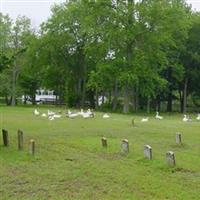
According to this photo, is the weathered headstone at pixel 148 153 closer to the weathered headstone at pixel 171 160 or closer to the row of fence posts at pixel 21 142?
the weathered headstone at pixel 171 160

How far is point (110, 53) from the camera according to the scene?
56.0 m

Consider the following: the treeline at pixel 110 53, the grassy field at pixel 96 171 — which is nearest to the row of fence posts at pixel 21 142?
the grassy field at pixel 96 171

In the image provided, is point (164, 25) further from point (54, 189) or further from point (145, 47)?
point (54, 189)

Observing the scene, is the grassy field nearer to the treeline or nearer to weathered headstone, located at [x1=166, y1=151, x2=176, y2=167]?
weathered headstone, located at [x1=166, y1=151, x2=176, y2=167]

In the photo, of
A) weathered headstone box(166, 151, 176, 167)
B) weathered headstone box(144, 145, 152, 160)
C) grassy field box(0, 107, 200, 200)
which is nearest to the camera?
grassy field box(0, 107, 200, 200)

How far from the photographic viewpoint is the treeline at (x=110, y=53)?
5259cm

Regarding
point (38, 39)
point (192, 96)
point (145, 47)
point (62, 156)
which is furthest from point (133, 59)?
point (62, 156)

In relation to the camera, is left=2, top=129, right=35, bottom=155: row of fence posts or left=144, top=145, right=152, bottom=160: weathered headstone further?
left=2, top=129, right=35, bottom=155: row of fence posts

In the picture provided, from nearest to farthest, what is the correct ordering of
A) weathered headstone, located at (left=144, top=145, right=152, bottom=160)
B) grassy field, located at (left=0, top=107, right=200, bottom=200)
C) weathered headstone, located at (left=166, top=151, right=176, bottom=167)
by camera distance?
grassy field, located at (left=0, top=107, right=200, bottom=200)
weathered headstone, located at (left=166, top=151, right=176, bottom=167)
weathered headstone, located at (left=144, top=145, right=152, bottom=160)

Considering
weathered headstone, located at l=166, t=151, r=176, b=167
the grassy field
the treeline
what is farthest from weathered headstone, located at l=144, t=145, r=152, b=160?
the treeline

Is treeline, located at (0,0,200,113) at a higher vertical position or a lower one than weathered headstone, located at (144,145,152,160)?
higher

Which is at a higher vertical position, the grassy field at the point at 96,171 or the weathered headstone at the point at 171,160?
the weathered headstone at the point at 171,160

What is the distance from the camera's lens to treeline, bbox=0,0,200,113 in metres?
52.6

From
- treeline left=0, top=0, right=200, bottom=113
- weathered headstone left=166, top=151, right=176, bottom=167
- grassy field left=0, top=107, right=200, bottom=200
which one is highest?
treeline left=0, top=0, right=200, bottom=113
